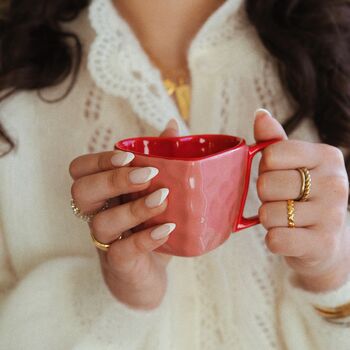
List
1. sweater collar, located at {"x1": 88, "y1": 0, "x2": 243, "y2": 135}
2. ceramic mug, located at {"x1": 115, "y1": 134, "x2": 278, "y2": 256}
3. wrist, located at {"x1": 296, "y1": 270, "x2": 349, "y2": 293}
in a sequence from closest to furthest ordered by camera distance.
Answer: ceramic mug, located at {"x1": 115, "y1": 134, "x2": 278, "y2": 256}, wrist, located at {"x1": 296, "y1": 270, "x2": 349, "y2": 293}, sweater collar, located at {"x1": 88, "y1": 0, "x2": 243, "y2": 135}

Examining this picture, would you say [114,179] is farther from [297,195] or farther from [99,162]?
[297,195]

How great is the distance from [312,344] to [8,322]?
1.39 ft

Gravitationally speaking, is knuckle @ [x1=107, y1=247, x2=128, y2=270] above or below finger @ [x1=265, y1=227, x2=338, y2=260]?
above

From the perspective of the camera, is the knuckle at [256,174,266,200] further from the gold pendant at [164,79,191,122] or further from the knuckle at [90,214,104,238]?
the gold pendant at [164,79,191,122]

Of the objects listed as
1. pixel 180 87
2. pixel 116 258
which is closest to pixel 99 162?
pixel 116 258

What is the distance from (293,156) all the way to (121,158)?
0.17m

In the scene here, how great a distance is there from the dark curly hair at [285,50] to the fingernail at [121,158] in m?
0.34

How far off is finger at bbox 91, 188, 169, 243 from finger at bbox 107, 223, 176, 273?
0.01 metres

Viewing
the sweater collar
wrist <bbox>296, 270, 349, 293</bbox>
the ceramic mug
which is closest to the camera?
the ceramic mug


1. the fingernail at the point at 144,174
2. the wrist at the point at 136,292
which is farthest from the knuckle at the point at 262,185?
the wrist at the point at 136,292

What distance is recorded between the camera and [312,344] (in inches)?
27.9

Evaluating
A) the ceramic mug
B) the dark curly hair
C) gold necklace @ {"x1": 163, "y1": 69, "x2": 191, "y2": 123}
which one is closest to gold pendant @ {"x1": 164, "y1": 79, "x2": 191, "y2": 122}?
gold necklace @ {"x1": 163, "y1": 69, "x2": 191, "y2": 123}

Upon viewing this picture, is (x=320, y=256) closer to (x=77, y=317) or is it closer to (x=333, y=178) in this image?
(x=333, y=178)

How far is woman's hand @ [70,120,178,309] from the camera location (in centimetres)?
47
